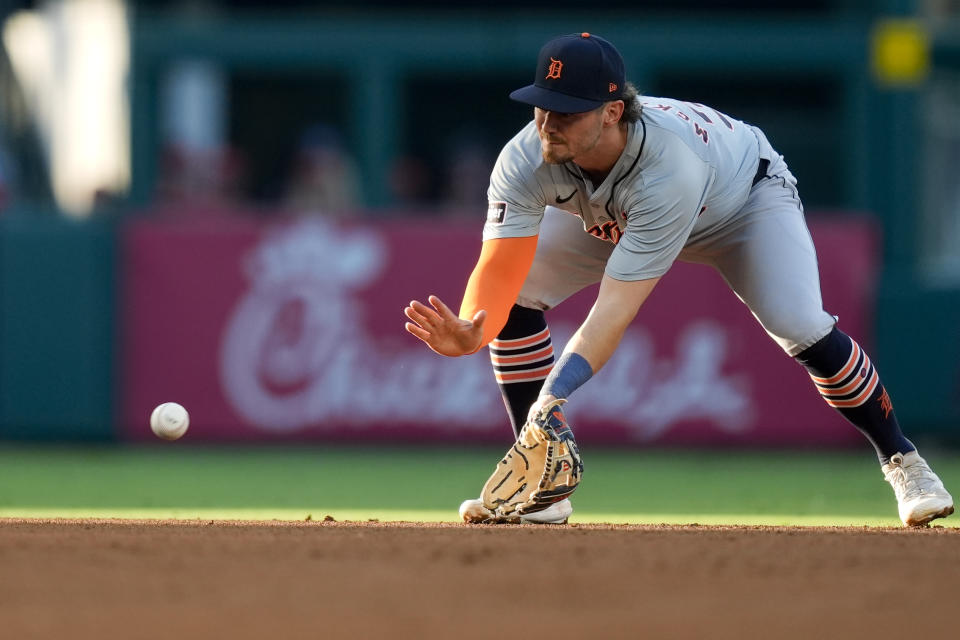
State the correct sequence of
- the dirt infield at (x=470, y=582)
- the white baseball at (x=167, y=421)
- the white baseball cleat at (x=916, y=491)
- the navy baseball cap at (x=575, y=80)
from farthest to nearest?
the white baseball at (x=167, y=421), the white baseball cleat at (x=916, y=491), the navy baseball cap at (x=575, y=80), the dirt infield at (x=470, y=582)

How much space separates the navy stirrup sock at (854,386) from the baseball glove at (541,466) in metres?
1.07

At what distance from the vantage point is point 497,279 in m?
6.25

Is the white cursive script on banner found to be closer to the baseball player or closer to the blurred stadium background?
the blurred stadium background

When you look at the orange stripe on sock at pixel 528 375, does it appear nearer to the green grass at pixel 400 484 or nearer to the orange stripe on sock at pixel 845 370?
the green grass at pixel 400 484

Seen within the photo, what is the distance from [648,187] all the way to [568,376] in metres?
0.73

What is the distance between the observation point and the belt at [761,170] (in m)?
6.50

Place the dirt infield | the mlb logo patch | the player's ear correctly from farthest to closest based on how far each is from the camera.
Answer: the mlb logo patch, the player's ear, the dirt infield

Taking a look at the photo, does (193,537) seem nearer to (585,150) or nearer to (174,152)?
(585,150)

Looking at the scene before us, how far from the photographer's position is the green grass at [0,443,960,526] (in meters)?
7.57

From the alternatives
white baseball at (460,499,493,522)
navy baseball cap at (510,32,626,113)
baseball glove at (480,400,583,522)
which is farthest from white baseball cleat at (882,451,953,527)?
navy baseball cap at (510,32,626,113)

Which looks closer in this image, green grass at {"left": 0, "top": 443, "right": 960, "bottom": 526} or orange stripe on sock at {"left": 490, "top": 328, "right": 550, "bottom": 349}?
orange stripe on sock at {"left": 490, "top": 328, "right": 550, "bottom": 349}

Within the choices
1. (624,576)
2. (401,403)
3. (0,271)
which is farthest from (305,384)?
(624,576)

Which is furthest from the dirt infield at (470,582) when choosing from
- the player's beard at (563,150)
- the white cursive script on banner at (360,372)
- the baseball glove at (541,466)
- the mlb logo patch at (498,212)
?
the white cursive script on banner at (360,372)

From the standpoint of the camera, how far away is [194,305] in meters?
11.5
